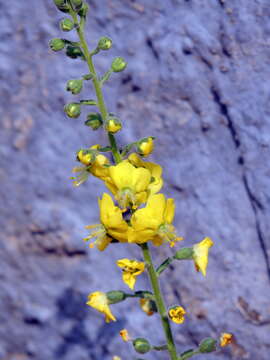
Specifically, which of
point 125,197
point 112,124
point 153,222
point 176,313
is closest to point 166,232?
point 153,222

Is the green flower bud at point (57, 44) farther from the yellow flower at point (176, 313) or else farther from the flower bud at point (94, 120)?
the yellow flower at point (176, 313)

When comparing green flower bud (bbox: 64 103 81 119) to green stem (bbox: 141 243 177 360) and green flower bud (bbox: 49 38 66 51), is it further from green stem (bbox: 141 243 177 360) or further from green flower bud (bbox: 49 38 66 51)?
green stem (bbox: 141 243 177 360)

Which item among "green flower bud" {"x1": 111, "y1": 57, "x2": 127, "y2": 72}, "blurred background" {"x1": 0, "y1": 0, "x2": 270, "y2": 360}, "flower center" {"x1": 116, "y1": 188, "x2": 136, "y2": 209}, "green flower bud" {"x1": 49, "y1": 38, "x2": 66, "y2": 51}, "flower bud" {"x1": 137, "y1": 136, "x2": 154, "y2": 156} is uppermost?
"green flower bud" {"x1": 49, "y1": 38, "x2": 66, "y2": 51}

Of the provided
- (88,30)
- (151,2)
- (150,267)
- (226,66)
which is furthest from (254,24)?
(150,267)

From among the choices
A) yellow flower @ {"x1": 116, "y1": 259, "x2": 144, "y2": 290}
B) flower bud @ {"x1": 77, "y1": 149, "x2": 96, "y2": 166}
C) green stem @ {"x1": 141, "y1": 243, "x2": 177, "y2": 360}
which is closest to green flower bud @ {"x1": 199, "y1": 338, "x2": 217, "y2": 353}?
green stem @ {"x1": 141, "y1": 243, "x2": 177, "y2": 360}

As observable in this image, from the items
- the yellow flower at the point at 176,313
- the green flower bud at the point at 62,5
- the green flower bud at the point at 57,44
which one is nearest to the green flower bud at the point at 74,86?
the green flower bud at the point at 57,44

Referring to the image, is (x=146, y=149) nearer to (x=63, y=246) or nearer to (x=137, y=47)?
(x=137, y=47)

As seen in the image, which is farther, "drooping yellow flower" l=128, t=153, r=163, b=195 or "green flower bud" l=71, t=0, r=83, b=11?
"drooping yellow flower" l=128, t=153, r=163, b=195
